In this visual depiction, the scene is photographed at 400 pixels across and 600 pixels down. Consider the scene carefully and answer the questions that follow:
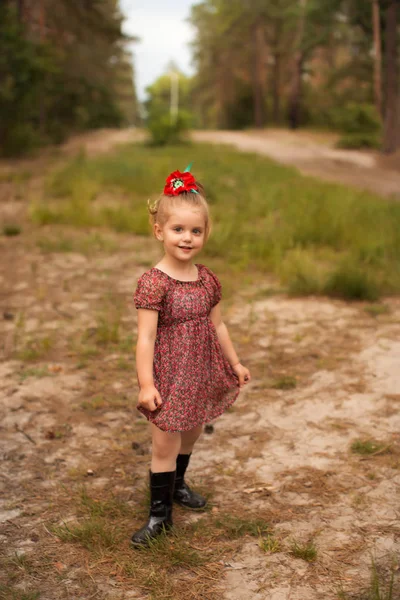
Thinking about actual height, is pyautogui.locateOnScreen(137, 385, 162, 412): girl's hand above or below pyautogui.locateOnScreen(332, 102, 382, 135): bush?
below

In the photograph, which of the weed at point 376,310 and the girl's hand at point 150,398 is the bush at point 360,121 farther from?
the girl's hand at point 150,398

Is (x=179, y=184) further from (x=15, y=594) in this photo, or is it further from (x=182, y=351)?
(x=15, y=594)

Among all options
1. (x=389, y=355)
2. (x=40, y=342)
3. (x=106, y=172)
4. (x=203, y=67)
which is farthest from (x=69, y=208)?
(x=203, y=67)

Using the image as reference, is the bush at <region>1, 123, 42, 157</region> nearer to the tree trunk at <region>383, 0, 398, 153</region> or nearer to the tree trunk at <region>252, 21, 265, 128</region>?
the tree trunk at <region>383, 0, 398, 153</region>

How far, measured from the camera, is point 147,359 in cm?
247

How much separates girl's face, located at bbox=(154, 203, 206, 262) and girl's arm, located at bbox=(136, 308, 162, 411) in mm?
267

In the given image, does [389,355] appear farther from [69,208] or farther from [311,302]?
[69,208]

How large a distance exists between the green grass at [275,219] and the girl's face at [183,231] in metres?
3.50

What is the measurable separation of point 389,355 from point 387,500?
5.88 feet

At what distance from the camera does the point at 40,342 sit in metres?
4.88

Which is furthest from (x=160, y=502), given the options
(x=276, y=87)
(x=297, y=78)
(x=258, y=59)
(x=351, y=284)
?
(x=276, y=87)

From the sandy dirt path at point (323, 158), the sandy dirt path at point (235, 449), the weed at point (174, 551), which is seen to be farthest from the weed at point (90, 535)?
the sandy dirt path at point (323, 158)

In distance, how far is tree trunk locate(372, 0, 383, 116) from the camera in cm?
2292

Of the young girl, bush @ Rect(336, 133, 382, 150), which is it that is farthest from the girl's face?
bush @ Rect(336, 133, 382, 150)
